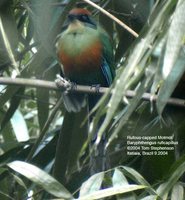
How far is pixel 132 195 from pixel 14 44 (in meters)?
0.81

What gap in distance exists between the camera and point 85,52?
2.30m

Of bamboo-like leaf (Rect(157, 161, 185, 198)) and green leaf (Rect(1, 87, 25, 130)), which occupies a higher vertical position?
bamboo-like leaf (Rect(157, 161, 185, 198))

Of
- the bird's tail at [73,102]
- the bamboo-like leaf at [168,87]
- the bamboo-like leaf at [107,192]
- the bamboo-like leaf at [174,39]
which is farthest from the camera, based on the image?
the bird's tail at [73,102]

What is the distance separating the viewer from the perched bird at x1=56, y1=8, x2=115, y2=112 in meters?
2.31

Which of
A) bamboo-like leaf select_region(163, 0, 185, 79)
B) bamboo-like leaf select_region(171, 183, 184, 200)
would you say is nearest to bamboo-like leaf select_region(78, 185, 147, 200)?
bamboo-like leaf select_region(171, 183, 184, 200)

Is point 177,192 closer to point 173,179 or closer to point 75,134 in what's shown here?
point 173,179

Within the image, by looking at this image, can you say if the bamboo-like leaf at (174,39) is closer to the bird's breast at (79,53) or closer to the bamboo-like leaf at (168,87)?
the bamboo-like leaf at (168,87)

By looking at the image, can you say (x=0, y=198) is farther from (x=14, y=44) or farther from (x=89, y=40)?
(x=89, y=40)

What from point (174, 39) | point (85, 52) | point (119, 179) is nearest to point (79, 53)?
point (85, 52)

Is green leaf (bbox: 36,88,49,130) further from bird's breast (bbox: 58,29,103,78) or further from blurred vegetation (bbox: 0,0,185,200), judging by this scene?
bird's breast (bbox: 58,29,103,78)

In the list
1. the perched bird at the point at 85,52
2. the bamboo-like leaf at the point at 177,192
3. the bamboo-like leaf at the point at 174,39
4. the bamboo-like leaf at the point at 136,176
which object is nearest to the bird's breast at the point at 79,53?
the perched bird at the point at 85,52

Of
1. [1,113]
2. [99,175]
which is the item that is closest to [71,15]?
[1,113]

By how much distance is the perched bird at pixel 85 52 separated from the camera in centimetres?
231

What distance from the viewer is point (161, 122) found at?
6.21ft
